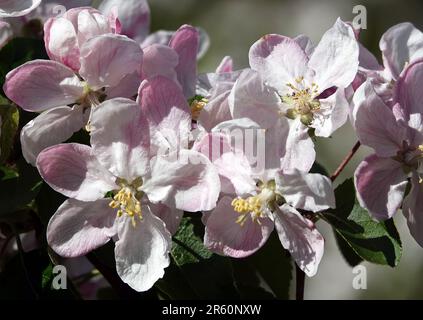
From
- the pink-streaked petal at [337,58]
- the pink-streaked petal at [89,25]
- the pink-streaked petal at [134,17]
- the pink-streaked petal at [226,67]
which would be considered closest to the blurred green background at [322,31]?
the pink-streaked petal at [134,17]

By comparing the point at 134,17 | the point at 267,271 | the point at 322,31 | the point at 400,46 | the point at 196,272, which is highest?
the point at 400,46

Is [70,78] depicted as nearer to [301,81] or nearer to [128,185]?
[128,185]

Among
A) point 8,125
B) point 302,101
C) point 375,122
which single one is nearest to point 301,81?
point 302,101

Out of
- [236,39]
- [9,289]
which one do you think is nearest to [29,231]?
[9,289]

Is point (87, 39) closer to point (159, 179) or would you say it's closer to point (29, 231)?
point (159, 179)

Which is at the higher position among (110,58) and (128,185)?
(110,58)

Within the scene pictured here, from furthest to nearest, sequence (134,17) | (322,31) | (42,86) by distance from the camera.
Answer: (322,31) < (134,17) < (42,86)
